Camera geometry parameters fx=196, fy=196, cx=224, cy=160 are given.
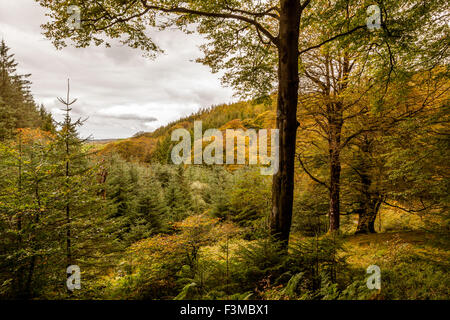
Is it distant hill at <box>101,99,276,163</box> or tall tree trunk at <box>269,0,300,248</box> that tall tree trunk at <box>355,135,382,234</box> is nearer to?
distant hill at <box>101,99,276,163</box>

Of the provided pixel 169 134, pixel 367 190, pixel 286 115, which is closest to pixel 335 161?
pixel 367 190

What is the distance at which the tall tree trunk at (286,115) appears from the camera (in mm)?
4227

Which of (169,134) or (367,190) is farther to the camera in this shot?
(169,134)

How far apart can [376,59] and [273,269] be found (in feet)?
18.9

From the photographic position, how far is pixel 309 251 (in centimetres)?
401

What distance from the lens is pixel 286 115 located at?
171 inches

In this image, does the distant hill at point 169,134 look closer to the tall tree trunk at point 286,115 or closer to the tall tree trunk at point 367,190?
the tall tree trunk at point 286,115

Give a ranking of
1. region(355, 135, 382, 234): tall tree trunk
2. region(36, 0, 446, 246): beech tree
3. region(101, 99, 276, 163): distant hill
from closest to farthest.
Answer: region(36, 0, 446, 246): beech tree
region(355, 135, 382, 234): tall tree trunk
region(101, 99, 276, 163): distant hill

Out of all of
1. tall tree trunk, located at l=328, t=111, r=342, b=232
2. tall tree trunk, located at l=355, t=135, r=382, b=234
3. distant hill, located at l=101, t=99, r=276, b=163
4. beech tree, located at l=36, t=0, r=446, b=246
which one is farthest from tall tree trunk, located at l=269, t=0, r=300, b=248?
tall tree trunk, located at l=355, t=135, r=382, b=234

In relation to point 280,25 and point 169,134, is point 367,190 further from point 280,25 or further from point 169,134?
point 169,134

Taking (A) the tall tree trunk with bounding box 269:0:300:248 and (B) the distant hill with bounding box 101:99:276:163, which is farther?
(B) the distant hill with bounding box 101:99:276:163

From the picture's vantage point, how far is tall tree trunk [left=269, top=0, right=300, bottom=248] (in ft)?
13.9

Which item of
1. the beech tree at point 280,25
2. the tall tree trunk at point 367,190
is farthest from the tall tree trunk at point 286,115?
the tall tree trunk at point 367,190
